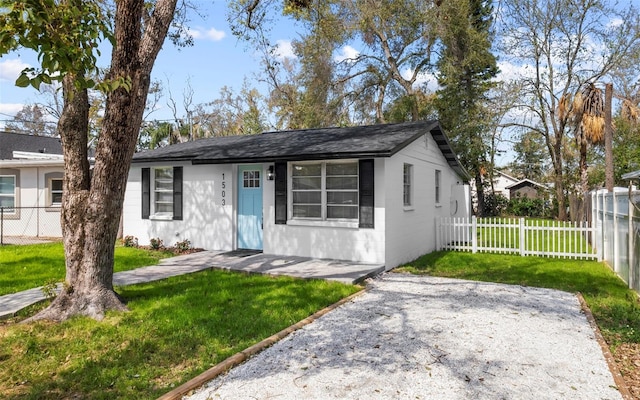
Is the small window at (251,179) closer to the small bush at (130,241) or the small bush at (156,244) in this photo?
the small bush at (156,244)

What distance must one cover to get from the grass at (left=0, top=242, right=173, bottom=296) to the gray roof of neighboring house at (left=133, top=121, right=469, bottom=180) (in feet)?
9.15

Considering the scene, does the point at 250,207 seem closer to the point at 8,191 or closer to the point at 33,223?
the point at 33,223

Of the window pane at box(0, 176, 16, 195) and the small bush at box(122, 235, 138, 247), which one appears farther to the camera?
the window pane at box(0, 176, 16, 195)

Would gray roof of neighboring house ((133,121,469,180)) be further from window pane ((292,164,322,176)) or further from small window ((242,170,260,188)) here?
small window ((242,170,260,188))

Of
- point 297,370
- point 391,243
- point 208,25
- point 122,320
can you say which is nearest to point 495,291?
point 391,243

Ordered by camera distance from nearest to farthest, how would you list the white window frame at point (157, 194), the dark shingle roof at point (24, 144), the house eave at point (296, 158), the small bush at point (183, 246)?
1. the house eave at point (296, 158)
2. the small bush at point (183, 246)
3. the white window frame at point (157, 194)
4. the dark shingle roof at point (24, 144)

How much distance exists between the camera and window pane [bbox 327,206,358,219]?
923 cm

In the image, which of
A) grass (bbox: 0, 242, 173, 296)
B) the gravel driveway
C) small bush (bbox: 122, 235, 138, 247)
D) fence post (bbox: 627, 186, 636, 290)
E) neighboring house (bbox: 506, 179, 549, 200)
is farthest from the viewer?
neighboring house (bbox: 506, 179, 549, 200)

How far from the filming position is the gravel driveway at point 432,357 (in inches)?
141

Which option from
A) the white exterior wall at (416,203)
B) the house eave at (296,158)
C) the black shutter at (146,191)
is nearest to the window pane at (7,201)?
the black shutter at (146,191)

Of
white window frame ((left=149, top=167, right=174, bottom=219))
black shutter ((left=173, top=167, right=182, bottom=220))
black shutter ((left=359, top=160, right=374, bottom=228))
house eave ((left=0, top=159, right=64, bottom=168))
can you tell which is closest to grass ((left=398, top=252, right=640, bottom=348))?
black shutter ((left=359, top=160, right=374, bottom=228))

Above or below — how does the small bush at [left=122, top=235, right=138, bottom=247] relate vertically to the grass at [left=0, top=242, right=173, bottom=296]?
above

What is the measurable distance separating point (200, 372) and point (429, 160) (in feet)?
31.8

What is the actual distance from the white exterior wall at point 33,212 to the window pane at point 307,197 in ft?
36.8
